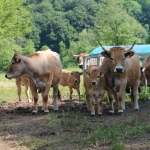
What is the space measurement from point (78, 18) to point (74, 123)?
111910 mm

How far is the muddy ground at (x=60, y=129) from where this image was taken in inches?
312

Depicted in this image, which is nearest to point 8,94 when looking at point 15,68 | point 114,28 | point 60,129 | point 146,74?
point 146,74

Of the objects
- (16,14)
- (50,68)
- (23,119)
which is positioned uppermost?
(16,14)

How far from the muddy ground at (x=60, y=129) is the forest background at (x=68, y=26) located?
54.3 feet

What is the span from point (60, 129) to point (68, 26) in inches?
4016

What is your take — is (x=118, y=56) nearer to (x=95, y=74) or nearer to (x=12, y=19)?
(x=95, y=74)

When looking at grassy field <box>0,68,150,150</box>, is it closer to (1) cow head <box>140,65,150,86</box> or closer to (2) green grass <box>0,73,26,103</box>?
(1) cow head <box>140,65,150,86</box>

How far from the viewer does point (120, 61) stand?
1141cm

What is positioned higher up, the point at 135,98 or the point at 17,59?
the point at 17,59

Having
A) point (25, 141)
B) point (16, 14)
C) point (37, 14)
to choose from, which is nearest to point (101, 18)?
point (16, 14)

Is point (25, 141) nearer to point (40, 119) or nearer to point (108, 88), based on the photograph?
point (40, 119)

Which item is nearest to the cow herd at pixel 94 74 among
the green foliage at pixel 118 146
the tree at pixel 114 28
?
the green foliage at pixel 118 146

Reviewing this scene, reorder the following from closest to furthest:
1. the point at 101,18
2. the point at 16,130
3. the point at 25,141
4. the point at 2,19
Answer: the point at 25,141 → the point at 16,130 → the point at 2,19 → the point at 101,18

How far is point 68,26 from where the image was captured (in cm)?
11069
